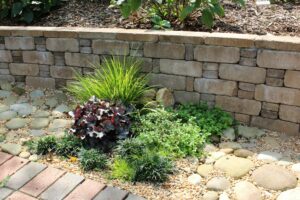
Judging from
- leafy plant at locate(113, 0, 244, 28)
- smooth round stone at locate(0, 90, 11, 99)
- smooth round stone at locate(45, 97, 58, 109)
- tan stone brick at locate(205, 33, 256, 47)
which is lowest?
smooth round stone at locate(45, 97, 58, 109)

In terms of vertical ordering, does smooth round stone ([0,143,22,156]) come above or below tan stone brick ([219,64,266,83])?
below

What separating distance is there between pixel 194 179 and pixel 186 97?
994 mm

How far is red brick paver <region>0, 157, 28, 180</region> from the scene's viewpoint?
8.19 feet

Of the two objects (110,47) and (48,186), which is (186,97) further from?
(48,186)

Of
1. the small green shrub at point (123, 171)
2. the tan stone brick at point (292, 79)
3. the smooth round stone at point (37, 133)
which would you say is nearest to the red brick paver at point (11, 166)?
the smooth round stone at point (37, 133)

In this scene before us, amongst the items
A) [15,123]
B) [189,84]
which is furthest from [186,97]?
[15,123]

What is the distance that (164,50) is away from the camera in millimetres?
3178

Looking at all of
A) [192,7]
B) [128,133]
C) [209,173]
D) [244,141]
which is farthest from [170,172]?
[192,7]

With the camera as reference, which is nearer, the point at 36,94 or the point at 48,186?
the point at 48,186

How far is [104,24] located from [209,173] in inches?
75.5

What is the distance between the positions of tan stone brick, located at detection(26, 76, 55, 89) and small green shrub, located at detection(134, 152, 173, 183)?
1.71 metres

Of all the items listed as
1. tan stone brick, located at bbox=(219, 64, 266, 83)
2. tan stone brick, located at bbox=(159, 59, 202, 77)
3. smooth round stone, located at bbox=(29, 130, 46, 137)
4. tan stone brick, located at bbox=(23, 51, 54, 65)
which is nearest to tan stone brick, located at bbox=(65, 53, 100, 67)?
tan stone brick, located at bbox=(23, 51, 54, 65)

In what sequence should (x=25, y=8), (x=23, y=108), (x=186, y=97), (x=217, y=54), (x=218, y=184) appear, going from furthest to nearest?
1. (x=25, y=8)
2. (x=23, y=108)
3. (x=186, y=97)
4. (x=217, y=54)
5. (x=218, y=184)

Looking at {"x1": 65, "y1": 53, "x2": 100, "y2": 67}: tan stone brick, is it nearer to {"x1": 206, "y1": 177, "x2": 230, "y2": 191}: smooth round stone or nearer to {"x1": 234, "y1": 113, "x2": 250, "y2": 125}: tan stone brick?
{"x1": 234, "y1": 113, "x2": 250, "y2": 125}: tan stone brick
